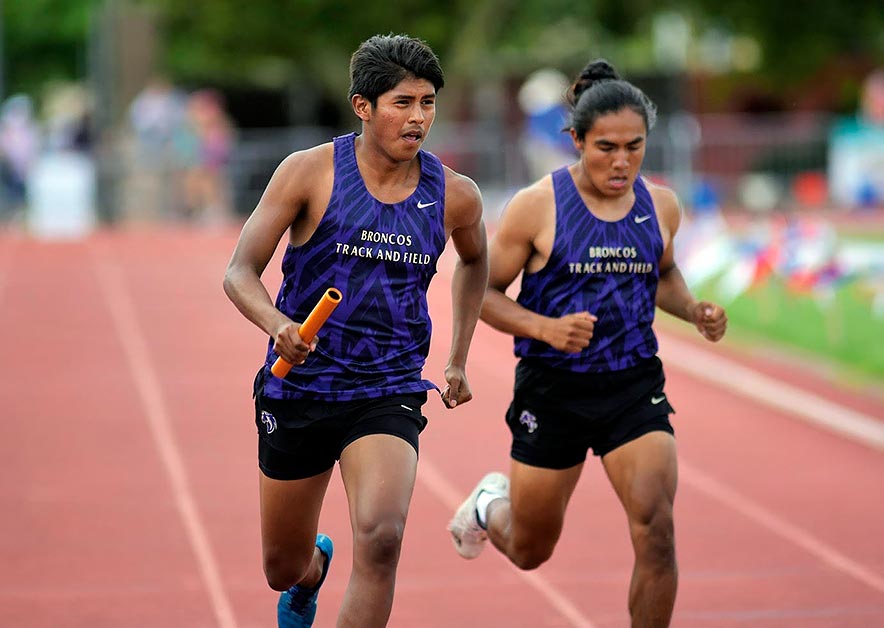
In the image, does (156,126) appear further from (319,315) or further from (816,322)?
(319,315)

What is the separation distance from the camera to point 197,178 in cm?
2633

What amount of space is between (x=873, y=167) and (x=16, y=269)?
1550 cm

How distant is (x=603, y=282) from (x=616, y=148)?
1.54 ft

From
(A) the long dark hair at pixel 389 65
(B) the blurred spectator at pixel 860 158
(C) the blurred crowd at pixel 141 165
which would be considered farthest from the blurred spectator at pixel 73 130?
(A) the long dark hair at pixel 389 65

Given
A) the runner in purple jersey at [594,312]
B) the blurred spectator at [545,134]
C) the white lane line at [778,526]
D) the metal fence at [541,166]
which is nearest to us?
the runner in purple jersey at [594,312]

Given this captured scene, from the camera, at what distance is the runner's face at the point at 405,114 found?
16.9 ft

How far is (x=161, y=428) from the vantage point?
37.1 feet

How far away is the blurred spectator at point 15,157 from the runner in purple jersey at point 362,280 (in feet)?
72.4

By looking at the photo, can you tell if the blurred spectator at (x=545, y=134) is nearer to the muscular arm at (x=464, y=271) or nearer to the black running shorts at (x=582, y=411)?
the black running shorts at (x=582, y=411)

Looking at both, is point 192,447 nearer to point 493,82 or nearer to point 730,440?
point 730,440

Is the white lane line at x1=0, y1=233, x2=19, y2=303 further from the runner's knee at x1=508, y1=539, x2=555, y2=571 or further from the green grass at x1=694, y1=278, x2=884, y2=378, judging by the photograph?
the runner's knee at x1=508, y1=539, x2=555, y2=571

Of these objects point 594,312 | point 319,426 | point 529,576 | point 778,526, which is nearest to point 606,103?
point 594,312

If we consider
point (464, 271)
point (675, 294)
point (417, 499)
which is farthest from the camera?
point (417, 499)

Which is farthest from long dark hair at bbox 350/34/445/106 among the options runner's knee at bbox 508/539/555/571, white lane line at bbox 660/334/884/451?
white lane line at bbox 660/334/884/451
